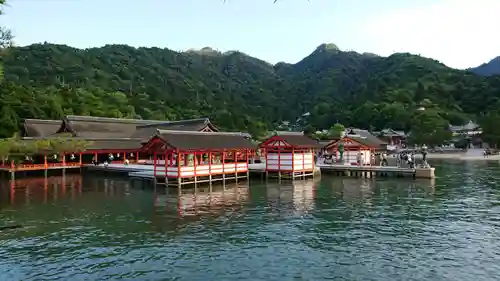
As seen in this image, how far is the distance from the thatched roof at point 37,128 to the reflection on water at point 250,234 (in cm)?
1775

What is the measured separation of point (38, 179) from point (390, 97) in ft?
381

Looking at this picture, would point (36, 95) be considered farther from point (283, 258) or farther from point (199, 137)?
point (283, 258)

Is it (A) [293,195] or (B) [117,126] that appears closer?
(A) [293,195]

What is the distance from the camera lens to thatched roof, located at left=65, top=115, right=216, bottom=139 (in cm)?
4638

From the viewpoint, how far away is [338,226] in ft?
60.4

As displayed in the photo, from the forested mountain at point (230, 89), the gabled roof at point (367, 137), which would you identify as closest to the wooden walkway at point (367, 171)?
the gabled roof at point (367, 137)

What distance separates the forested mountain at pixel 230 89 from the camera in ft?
240

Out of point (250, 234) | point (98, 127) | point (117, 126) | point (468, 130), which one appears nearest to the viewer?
point (250, 234)

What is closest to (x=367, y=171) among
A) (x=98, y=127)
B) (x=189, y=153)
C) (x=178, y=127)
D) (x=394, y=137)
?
(x=189, y=153)

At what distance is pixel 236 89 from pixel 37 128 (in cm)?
11903

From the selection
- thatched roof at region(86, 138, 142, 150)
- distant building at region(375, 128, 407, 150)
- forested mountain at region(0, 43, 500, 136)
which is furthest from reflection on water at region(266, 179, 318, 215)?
distant building at region(375, 128, 407, 150)

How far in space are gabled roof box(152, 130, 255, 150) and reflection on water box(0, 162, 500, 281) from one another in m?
3.27

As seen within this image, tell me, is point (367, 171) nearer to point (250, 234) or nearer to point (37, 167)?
point (250, 234)

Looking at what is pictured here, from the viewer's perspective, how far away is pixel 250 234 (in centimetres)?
1684
